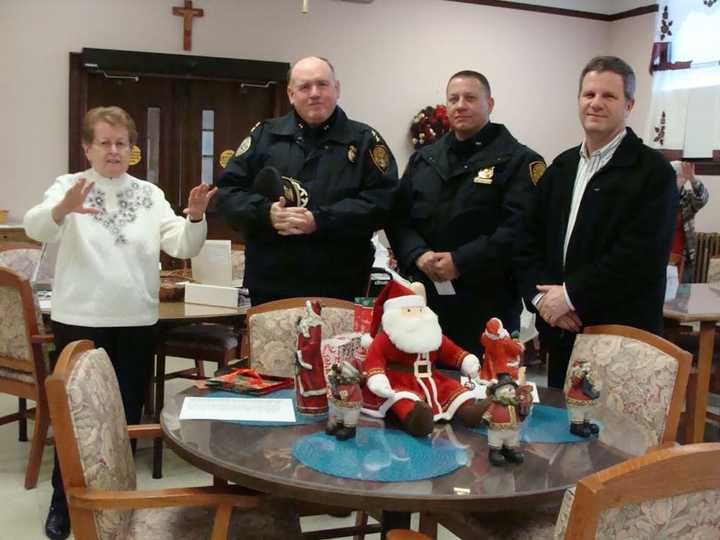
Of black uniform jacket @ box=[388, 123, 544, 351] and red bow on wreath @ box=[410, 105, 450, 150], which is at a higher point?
red bow on wreath @ box=[410, 105, 450, 150]

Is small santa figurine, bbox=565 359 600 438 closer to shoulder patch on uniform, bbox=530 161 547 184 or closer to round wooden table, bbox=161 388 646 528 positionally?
round wooden table, bbox=161 388 646 528

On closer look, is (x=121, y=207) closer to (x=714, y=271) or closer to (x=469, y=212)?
(x=469, y=212)

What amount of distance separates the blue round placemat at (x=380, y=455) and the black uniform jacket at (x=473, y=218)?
108 centimetres

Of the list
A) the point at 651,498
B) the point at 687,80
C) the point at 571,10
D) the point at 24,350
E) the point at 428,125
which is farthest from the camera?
the point at 571,10

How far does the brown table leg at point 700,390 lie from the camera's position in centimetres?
352

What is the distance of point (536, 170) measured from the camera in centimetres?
280

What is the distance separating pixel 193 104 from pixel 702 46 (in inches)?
167

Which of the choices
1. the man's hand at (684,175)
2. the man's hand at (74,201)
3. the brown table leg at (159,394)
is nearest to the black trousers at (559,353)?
the man's hand at (74,201)

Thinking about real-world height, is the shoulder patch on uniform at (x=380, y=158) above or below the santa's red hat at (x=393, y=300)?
above

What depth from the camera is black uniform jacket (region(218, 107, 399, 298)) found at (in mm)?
2736

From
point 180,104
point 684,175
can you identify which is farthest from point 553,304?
point 180,104

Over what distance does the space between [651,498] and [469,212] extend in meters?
1.73

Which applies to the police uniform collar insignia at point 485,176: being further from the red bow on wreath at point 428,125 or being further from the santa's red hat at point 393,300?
the red bow on wreath at point 428,125

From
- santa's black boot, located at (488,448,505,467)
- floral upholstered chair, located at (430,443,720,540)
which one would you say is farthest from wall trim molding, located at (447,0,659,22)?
floral upholstered chair, located at (430,443,720,540)
